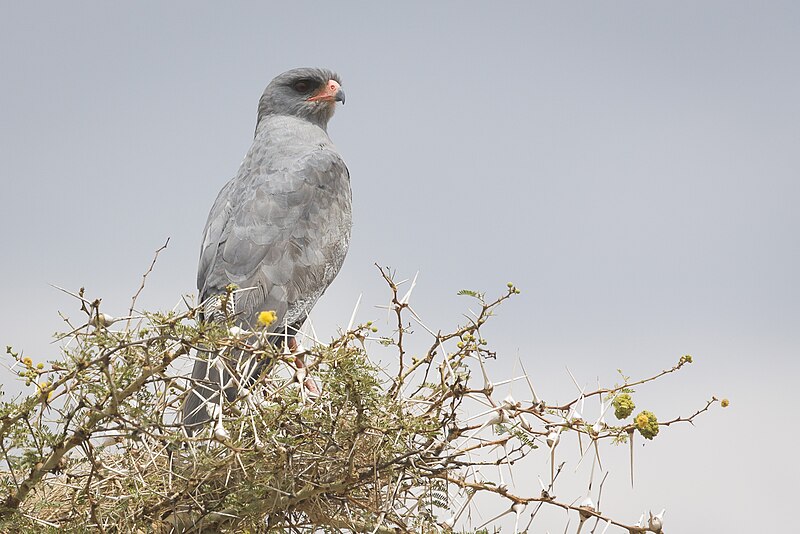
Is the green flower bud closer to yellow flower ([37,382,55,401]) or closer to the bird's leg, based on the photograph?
the bird's leg

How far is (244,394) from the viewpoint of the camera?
263cm

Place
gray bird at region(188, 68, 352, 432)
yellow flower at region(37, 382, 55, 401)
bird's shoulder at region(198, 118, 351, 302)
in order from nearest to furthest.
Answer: yellow flower at region(37, 382, 55, 401)
gray bird at region(188, 68, 352, 432)
bird's shoulder at region(198, 118, 351, 302)

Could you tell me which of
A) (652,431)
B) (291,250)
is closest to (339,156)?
(291,250)

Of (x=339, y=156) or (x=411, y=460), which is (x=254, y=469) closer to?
(x=411, y=460)

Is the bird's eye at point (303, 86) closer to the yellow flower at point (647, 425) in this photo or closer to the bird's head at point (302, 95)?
the bird's head at point (302, 95)

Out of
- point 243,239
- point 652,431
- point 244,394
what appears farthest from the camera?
point 243,239

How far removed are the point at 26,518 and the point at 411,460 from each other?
1355 mm

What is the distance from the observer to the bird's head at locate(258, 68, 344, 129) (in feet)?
19.3

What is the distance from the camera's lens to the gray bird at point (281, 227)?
4.54m

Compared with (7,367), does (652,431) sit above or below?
above

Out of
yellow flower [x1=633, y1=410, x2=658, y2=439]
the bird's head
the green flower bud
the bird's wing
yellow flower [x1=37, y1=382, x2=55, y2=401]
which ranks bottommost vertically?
yellow flower [x1=37, y1=382, x2=55, y2=401]

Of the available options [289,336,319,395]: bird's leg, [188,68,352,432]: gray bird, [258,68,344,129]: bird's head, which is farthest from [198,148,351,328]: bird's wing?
[258,68,344,129]: bird's head

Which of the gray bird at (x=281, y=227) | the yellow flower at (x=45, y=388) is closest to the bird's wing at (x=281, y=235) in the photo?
the gray bird at (x=281, y=227)

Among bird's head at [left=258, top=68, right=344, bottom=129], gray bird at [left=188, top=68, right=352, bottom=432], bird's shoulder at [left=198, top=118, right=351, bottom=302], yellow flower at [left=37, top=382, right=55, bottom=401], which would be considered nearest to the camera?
yellow flower at [left=37, top=382, right=55, bottom=401]
